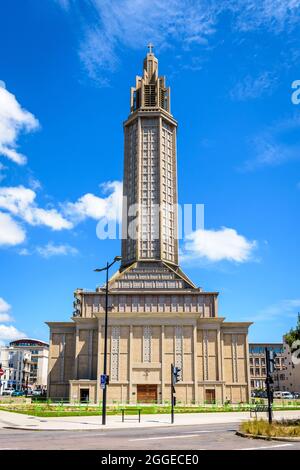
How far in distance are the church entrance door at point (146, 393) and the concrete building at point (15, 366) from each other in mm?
91917

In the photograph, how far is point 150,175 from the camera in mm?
86062

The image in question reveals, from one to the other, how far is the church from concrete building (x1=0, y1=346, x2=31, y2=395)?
83252mm

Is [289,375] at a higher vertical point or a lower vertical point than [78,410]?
higher

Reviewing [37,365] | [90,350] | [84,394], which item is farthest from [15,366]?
[84,394]

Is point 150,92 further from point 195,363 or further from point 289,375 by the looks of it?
point 289,375

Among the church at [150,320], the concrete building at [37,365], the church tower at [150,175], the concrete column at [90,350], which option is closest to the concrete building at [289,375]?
the church at [150,320]

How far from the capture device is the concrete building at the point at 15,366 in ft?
497

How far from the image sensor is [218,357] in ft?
233

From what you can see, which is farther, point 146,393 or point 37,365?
point 37,365

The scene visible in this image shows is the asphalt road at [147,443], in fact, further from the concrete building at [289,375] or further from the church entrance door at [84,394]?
the concrete building at [289,375]

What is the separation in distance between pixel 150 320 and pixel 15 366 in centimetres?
10319
